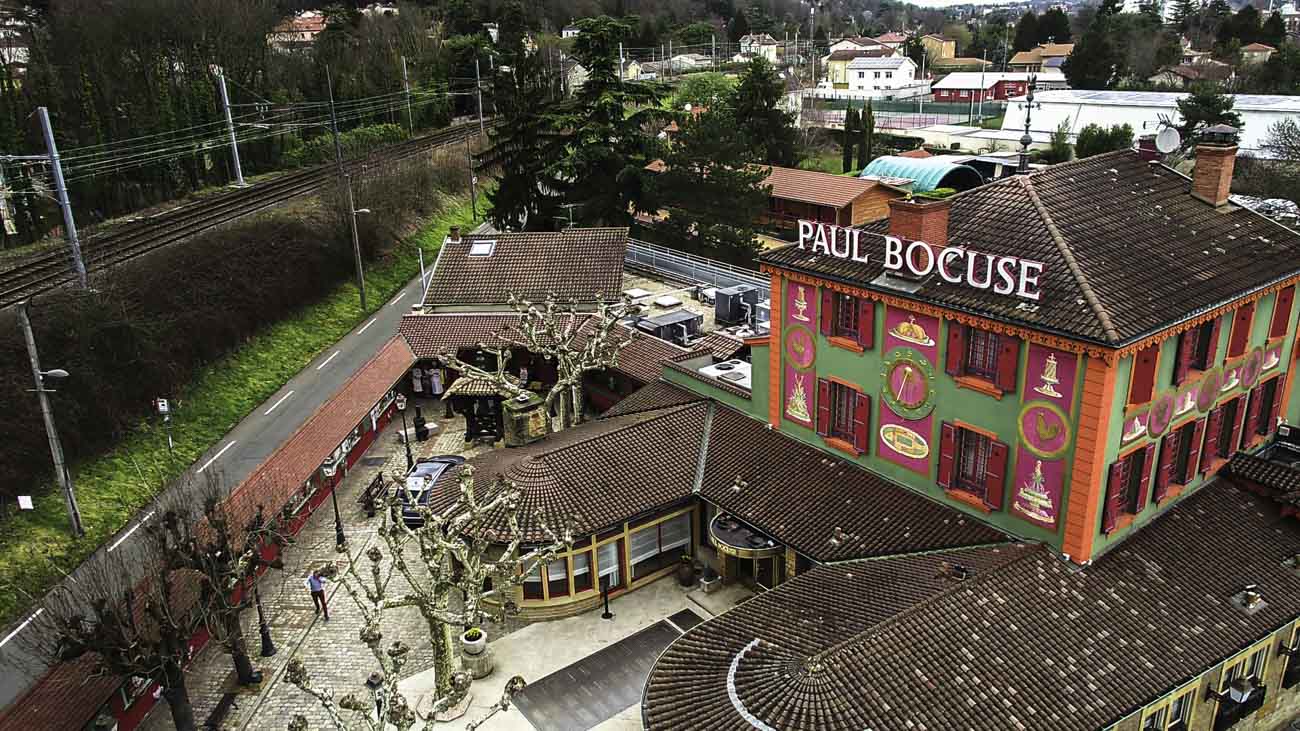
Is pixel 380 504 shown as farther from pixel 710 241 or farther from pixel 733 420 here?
pixel 710 241

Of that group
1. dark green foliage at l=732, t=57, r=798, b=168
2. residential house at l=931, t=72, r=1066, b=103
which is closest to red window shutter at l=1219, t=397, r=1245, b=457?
dark green foliage at l=732, t=57, r=798, b=168

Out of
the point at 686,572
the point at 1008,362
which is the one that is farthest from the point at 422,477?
the point at 1008,362

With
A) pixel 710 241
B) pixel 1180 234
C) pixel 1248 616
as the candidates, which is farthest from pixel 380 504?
pixel 710 241

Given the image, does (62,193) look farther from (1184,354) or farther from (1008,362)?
(1184,354)

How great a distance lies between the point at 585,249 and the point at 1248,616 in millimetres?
35713

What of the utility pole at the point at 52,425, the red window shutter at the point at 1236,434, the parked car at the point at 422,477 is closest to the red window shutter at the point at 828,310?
the red window shutter at the point at 1236,434

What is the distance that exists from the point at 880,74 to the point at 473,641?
151 metres

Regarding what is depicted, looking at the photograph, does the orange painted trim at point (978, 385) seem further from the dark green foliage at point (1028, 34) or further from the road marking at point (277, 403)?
the dark green foliage at point (1028, 34)

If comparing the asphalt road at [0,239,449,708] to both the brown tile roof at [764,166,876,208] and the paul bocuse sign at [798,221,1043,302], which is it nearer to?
the paul bocuse sign at [798,221,1043,302]

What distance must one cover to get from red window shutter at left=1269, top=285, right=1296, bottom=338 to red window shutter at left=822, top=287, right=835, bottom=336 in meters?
13.0

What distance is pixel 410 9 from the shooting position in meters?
127

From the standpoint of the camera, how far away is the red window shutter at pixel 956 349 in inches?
1028

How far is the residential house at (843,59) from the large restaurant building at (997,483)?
14569 centimetres

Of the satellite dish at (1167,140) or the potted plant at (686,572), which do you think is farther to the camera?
the potted plant at (686,572)
